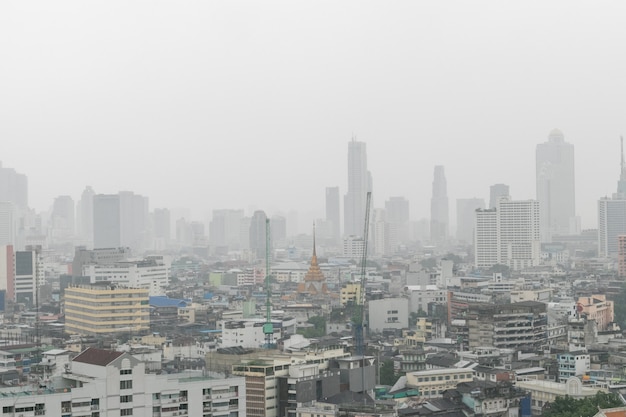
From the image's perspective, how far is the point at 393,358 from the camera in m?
21.1

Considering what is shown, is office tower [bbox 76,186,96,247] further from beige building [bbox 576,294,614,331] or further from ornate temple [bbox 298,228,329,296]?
beige building [bbox 576,294,614,331]

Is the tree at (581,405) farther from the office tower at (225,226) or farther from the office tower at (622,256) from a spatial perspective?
the office tower at (225,226)

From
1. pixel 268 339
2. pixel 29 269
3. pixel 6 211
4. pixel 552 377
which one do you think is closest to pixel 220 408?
pixel 552 377

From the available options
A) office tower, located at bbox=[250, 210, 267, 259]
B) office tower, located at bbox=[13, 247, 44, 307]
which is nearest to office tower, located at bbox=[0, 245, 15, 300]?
office tower, located at bbox=[13, 247, 44, 307]

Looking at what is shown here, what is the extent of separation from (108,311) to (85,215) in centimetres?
5801

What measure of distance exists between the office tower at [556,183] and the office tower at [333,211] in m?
15.0

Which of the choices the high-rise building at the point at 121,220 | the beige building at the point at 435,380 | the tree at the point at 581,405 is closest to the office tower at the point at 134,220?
the high-rise building at the point at 121,220

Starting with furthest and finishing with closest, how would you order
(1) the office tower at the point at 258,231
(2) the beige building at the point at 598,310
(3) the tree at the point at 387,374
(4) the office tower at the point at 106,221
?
(1) the office tower at the point at 258,231 < (4) the office tower at the point at 106,221 < (2) the beige building at the point at 598,310 < (3) the tree at the point at 387,374

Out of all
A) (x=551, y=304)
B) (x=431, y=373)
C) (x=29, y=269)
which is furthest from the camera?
(x=29, y=269)

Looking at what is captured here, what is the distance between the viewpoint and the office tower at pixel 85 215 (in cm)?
8166

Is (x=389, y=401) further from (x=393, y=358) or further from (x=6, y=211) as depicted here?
(x=6, y=211)

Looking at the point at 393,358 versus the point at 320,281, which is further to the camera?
the point at 320,281

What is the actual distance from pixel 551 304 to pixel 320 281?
11.4 m

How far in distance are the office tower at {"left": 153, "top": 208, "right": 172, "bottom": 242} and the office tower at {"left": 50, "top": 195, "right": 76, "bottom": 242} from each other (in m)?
6.29
